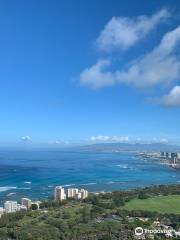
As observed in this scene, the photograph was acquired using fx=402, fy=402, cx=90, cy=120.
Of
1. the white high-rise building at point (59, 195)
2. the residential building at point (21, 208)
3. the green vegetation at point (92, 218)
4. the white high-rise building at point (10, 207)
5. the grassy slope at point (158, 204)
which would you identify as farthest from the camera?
the white high-rise building at point (59, 195)

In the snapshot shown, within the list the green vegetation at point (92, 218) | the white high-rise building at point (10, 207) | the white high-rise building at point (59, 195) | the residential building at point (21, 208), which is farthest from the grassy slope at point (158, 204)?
the white high-rise building at point (10, 207)

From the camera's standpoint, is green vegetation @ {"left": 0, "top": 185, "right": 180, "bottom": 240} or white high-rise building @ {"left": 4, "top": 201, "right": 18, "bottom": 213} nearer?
green vegetation @ {"left": 0, "top": 185, "right": 180, "bottom": 240}

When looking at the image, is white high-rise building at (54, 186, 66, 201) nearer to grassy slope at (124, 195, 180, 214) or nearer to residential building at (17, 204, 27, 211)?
residential building at (17, 204, 27, 211)

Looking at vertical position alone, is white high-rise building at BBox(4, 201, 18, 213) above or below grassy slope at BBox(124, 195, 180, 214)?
above

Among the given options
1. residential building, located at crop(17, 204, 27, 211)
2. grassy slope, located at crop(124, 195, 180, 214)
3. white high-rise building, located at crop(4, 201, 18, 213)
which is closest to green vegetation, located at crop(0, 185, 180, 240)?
grassy slope, located at crop(124, 195, 180, 214)

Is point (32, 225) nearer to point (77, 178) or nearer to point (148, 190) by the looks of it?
point (148, 190)

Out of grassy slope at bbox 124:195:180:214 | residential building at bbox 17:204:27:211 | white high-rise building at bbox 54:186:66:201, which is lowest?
grassy slope at bbox 124:195:180:214

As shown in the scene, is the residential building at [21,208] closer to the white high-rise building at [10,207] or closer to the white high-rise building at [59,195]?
the white high-rise building at [10,207]

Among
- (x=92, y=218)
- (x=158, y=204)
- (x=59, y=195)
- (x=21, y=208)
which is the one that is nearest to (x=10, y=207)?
(x=21, y=208)
